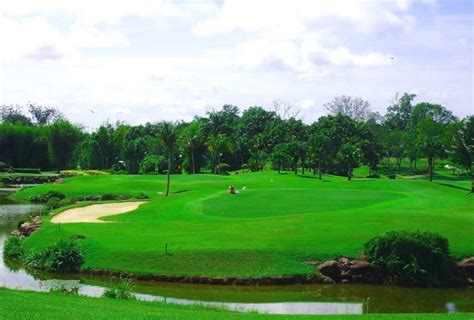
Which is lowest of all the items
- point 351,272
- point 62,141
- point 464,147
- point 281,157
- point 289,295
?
point 289,295

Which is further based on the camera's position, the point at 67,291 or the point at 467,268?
the point at 467,268

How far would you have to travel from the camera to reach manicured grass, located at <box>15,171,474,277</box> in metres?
33.8

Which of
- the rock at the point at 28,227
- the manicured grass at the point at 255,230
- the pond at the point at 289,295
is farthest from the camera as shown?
the rock at the point at 28,227

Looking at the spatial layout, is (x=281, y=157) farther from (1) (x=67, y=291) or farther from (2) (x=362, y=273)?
(1) (x=67, y=291)

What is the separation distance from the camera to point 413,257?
32500mm

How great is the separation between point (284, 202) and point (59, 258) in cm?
2501

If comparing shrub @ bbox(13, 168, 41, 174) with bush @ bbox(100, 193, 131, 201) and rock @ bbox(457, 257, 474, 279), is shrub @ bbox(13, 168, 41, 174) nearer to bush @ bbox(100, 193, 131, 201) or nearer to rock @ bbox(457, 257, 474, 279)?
bush @ bbox(100, 193, 131, 201)

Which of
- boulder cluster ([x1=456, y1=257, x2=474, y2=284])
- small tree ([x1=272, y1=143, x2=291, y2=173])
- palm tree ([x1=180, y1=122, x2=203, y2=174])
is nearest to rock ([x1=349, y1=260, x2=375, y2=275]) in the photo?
boulder cluster ([x1=456, y1=257, x2=474, y2=284])

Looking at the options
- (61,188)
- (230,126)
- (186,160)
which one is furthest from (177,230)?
(230,126)

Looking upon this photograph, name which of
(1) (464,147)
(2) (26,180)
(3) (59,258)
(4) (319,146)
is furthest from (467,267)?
(2) (26,180)

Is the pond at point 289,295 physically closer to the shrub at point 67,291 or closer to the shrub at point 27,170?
the shrub at point 67,291

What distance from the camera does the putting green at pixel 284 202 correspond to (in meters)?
50.7

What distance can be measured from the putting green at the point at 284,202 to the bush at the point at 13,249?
15645 millimetres

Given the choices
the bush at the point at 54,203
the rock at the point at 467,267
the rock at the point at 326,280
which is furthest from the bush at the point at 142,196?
the rock at the point at 467,267
